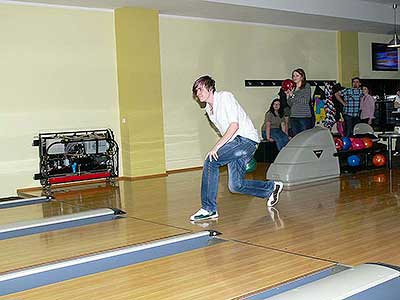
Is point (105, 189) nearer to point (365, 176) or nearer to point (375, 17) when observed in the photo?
point (365, 176)

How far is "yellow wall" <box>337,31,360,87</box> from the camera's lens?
33.5 feet

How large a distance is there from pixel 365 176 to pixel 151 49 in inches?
127

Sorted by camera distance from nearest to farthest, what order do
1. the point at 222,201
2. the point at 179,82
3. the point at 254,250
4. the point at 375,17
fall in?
the point at 254,250
the point at 222,201
the point at 179,82
the point at 375,17

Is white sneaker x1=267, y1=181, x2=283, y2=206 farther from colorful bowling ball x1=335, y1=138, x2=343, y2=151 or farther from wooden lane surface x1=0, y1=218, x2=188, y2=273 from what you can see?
colorful bowling ball x1=335, y1=138, x2=343, y2=151

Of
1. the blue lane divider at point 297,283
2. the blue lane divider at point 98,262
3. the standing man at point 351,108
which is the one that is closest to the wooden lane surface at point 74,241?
the blue lane divider at point 98,262

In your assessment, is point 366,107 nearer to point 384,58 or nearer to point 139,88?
point 384,58

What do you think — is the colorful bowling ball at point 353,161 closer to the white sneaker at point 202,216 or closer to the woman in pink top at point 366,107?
the woman in pink top at point 366,107

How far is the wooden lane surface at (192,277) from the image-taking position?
266 cm

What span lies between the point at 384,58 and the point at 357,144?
190 inches

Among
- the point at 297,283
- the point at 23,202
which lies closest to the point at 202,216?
the point at 297,283

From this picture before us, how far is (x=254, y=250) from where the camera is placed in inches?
133

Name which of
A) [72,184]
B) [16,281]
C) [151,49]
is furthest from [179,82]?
[16,281]

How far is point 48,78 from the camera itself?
266 inches

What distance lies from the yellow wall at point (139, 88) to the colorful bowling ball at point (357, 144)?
257 centimetres
